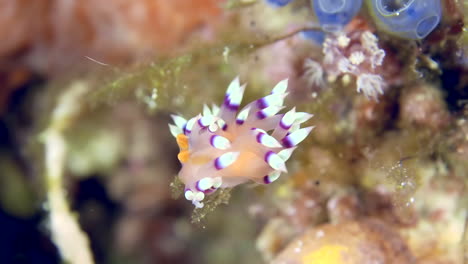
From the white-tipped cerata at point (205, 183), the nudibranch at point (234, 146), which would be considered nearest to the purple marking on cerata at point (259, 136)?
the nudibranch at point (234, 146)

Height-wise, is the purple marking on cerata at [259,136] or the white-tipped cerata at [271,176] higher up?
the purple marking on cerata at [259,136]

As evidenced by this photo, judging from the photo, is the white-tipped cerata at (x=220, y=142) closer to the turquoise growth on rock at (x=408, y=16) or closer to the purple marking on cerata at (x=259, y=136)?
the purple marking on cerata at (x=259, y=136)

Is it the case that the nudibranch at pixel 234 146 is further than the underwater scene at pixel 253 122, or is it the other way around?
the underwater scene at pixel 253 122

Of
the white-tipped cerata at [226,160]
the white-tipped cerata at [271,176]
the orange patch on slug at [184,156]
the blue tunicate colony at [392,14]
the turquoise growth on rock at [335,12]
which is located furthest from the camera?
the turquoise growth on rock at [335,12]

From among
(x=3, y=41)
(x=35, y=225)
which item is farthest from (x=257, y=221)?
→ (x=3, y=41)

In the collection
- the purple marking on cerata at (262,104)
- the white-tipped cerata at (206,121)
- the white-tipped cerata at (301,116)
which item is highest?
the white-tipped cerata at (206,121)

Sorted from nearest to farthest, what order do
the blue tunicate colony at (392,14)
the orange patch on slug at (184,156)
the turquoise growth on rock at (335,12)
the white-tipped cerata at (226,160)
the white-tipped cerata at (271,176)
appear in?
the white-tipped cerata at (226,160) → the orange patch on slug at (184,156) → the white-tipped cerata at (271,176) → the blue tunicate colony at (392,14) → the turquoise growth on rock at (335,12)

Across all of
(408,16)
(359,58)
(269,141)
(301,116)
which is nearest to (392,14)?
(408,16)
